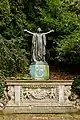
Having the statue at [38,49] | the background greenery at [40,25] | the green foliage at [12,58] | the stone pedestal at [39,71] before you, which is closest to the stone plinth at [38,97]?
the stone pedestal at [39,71]

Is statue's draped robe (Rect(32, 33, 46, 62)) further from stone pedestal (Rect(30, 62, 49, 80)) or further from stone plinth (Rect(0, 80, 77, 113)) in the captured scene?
stone plinth (Rect(0, 80, 77, 113))

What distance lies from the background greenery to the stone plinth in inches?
101

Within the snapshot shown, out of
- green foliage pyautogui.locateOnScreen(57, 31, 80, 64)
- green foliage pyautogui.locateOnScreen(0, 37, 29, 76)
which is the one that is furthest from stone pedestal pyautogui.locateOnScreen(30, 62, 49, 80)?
green foliage pyautogui.locateOnScreen(57, 31, 80, 64)

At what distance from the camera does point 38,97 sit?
429 inches

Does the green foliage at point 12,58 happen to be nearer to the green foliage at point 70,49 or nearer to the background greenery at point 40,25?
the background greenery at point 40,25

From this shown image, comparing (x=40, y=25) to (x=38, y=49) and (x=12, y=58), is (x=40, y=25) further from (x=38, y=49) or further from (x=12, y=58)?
(x=38, y=49)

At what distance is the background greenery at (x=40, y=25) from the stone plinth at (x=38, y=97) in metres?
2.57

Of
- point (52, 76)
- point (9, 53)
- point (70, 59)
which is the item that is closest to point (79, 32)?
point (70, 59)

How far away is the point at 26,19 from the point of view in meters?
15.7

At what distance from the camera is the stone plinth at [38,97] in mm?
10797

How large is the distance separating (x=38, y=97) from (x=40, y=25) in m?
5.44

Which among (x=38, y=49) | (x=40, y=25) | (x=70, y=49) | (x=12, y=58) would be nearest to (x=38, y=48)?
(x=38, y=49)

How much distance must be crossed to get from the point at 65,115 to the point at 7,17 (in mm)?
5977

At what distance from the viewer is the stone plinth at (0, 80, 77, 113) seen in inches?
425
